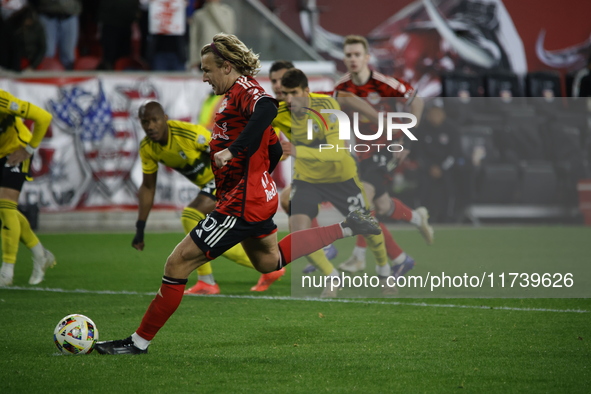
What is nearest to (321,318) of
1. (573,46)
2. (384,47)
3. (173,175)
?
(173,175)

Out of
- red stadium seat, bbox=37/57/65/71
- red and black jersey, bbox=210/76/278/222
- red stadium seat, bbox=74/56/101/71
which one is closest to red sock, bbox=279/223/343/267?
red and black jersey, bbox=210/76/278/222

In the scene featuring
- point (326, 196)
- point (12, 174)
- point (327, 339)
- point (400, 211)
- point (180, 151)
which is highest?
point (180, 151)

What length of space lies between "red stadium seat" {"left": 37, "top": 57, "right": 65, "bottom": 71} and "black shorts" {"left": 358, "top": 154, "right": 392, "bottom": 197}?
392 inches

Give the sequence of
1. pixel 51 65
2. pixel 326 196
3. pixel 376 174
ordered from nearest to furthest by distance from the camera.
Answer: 1. pixel 376 174
2. pixel 326 196
3. pixel 51 65

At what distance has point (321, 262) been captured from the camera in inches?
312

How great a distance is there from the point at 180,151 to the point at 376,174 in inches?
73.2

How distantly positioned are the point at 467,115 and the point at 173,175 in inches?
311

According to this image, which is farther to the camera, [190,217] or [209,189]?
[209,189]

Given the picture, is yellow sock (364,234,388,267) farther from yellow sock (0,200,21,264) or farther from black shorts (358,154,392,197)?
yellow sock (0,200,21,264)

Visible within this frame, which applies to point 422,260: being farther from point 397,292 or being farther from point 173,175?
point 173,175

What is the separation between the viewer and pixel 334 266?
8359 mm

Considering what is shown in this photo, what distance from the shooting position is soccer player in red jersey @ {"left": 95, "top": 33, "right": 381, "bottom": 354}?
17.2 ft

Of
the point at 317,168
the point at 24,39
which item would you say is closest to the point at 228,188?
the point at 317,168

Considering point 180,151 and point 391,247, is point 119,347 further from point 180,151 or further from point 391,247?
point 391,247
